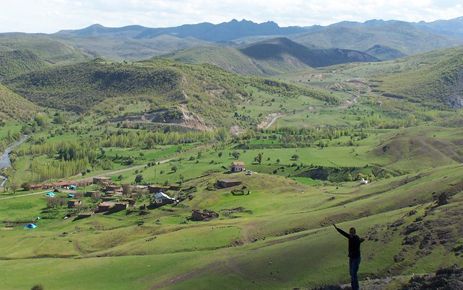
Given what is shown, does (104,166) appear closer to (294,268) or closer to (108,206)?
(108,206)

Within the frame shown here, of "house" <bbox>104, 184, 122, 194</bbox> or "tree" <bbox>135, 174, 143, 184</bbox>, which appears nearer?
"house" <bbox>104, 184, 122, 194</bbox>

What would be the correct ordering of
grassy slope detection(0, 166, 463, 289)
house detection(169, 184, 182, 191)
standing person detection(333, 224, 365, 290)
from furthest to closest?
1. house detection(169, 184, 182, 191)
2. grassy slope detection(0, 166, 463, 289)
3. standing person detection(333, 224, 365, 290)

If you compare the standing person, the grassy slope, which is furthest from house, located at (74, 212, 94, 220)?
the standing person

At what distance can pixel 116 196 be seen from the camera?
139125 mm

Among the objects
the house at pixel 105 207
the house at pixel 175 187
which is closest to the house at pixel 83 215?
the house at pixel 105 207

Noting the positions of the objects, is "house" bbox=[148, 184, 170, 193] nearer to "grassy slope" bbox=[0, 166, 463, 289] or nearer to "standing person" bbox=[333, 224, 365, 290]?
"grassy slope" bbox=[0, 166, 463, 289]

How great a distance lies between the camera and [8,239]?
103 meters

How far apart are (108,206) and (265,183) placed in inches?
1380

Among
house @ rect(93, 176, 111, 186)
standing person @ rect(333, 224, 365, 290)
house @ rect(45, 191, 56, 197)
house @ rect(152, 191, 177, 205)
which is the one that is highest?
standing person @ rect(333, 224, 365, 290)

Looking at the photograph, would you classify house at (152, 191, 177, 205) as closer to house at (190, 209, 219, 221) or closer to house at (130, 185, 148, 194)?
house at (130, 185, 148, 194)

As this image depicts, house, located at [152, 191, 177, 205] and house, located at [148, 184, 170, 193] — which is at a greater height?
house, located at [152, 191, 177, 205]

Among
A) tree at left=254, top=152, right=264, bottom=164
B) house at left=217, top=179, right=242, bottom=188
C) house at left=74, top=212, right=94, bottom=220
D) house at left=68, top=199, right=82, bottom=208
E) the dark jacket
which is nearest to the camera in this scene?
the dark jacket

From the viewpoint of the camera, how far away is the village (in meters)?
121

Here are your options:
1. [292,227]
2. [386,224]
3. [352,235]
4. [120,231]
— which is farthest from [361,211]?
[352,235]
